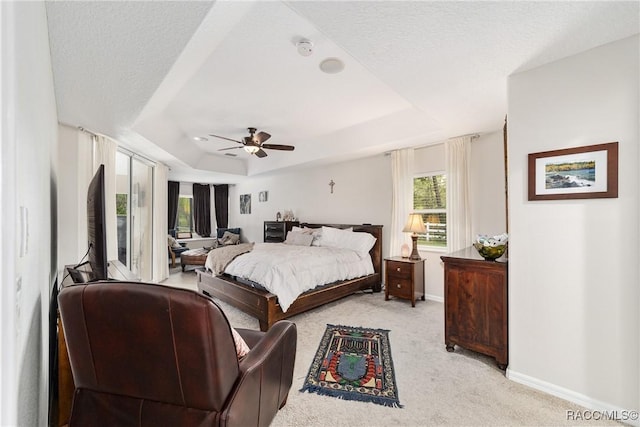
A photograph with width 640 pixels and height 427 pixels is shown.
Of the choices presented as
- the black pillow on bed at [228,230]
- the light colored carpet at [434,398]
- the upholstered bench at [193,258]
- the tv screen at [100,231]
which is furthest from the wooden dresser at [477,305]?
the black pillow on bed at [228,230]

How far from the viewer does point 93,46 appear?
1.69 metres

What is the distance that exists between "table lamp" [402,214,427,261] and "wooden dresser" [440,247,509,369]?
1344 mm

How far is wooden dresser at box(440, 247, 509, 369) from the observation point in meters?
2.30

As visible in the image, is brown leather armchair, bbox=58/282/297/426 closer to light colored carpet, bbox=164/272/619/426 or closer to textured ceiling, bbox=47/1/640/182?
light colored carpet, bbox=164/272/619/426

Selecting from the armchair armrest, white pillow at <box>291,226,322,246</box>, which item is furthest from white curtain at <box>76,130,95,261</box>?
white pillow at <box>291,226,322,246</box>

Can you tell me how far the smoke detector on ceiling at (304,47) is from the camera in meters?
2.23

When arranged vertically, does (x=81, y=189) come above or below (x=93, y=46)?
below

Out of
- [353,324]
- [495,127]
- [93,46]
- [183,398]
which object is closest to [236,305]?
[353,324]

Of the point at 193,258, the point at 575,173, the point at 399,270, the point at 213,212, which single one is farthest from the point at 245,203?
the point at 575,173

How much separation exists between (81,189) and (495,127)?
5032 mm

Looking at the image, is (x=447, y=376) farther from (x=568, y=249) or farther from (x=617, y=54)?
(x=617, y=54)

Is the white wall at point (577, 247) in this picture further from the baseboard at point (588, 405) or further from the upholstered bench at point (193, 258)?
the upholstered bench at point (193, 258)

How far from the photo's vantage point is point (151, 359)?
1127mm

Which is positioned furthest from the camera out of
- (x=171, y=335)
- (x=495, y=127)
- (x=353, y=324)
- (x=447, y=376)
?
(x=495, y=127)
